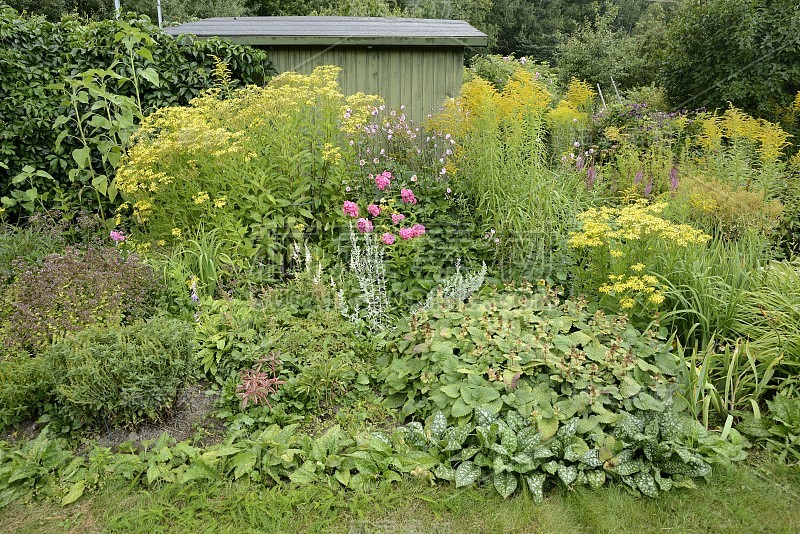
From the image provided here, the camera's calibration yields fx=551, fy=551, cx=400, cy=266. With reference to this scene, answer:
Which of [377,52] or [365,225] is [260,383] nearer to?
[365,225]

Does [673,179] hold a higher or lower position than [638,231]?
lower

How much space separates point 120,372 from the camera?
2783mm

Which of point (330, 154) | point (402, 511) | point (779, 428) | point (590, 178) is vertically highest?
point (330, 154)

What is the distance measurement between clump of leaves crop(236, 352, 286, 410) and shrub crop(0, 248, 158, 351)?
2.91 feet

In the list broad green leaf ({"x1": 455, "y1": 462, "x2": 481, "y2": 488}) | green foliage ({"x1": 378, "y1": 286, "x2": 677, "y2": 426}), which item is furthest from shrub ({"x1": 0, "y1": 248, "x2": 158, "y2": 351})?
broad green leaf ({"x1": 455, "y1": 462, "x2": 481, "y2": 488})

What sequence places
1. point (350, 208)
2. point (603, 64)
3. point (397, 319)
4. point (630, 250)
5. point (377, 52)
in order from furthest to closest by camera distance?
point (603, 64)
point (377, 52)
point (350, 208)
point (397, 319)
point (630, 250)

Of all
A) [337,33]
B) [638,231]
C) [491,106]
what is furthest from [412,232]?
[337,33]

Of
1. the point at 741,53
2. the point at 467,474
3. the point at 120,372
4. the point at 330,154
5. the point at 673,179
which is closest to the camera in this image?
the point at 467,474

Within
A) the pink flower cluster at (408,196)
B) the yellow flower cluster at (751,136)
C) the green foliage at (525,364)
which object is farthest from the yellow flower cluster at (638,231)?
the yellow flower cluster at (751,136)

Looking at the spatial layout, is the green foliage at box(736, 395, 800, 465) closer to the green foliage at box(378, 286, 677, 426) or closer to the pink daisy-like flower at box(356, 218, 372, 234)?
the green foliage at box(378, 286, 677, 426)

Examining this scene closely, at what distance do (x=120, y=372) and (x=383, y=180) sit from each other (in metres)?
2.33

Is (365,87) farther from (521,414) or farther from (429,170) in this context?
(521,414)

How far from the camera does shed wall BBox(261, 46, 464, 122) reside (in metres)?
7.71

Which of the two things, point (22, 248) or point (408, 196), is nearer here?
point (408, 196)
